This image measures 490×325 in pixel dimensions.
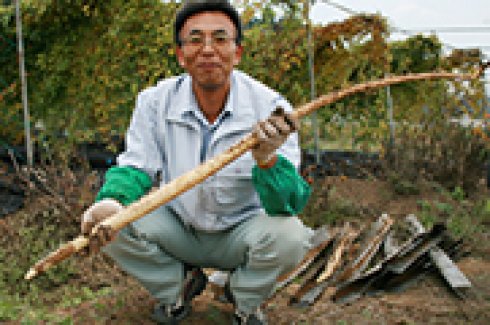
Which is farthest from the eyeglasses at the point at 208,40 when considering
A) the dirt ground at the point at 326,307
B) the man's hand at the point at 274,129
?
the dirt ground at the point at 326,307

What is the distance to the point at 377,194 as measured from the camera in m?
6.11

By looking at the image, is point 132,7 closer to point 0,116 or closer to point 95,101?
point 95,101

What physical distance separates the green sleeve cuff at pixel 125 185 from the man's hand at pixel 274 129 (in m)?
0.58

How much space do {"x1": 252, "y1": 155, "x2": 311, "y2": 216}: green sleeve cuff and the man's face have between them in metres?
0.47

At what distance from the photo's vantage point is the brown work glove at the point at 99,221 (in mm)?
1831

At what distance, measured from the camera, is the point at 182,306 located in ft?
9.04

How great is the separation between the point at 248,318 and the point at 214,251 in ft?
1.26

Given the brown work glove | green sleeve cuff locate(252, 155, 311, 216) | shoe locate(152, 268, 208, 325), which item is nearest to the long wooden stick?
the brown work glove

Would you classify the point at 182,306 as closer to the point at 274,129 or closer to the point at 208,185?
the point at 208,185

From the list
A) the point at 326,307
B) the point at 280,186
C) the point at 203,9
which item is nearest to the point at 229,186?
the point at 280,186

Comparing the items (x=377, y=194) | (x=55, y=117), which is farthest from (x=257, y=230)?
(x=55, y=117)

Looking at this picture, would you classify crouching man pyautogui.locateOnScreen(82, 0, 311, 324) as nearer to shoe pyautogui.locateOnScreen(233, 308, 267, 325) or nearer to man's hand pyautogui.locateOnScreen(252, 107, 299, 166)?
shoe pyautogui.locateOnScreen(233, 308, 267, 325)

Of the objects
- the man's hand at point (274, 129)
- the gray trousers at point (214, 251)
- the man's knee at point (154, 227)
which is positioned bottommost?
the gray trousers at point (214, 251)

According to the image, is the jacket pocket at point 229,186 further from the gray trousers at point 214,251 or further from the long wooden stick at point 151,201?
the long wooden stick at point 151,201
